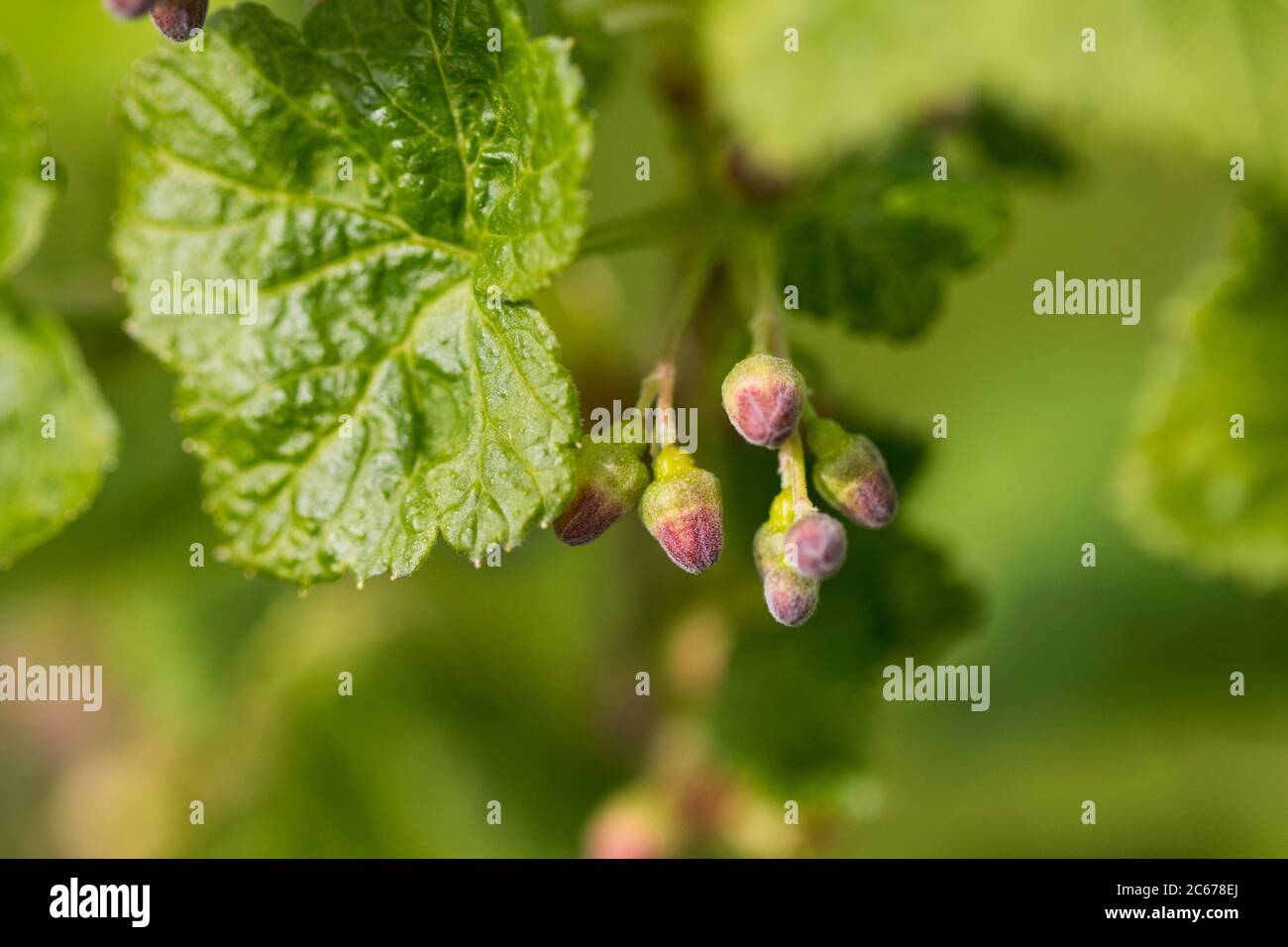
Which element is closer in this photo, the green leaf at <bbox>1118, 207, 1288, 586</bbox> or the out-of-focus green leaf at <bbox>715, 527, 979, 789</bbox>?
the out-of-focus green leaf at <bbox>715, 527, 979, 789</bbox>

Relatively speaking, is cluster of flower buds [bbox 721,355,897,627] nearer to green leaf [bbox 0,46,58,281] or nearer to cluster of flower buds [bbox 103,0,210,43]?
cluster of flower buds [bbox 103,0,210,43]

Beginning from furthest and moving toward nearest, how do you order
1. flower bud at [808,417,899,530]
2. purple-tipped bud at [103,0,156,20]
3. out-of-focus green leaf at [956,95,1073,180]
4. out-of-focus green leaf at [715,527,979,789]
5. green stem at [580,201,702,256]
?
out-of-focus green leaf at [956,95,1073,180] < out-of-focus green leaf at [715,527,979,789] < green stem at [580,201,702,256] < flower bud at [808,417,899,530] < purple-tipped bud at [103,0,156,20]

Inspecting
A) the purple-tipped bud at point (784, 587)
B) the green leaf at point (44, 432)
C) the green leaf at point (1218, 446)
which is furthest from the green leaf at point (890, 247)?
the green leaf at point (44, 432)

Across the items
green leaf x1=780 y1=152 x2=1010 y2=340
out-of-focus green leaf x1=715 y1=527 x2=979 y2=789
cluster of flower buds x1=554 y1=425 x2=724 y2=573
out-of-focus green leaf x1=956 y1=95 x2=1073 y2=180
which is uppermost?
out-of-focus green leaf x1=956 y1=95 x2=1073 y2=180

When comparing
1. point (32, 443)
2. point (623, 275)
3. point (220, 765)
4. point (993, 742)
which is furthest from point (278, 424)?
point (993, 742)

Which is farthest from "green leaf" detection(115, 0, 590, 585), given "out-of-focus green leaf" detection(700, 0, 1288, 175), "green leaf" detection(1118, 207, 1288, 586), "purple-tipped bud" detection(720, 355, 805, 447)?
"green leaf" detection(1118, 207, 1288, 586)

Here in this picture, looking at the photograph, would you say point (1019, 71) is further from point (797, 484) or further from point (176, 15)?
point (176, 15)

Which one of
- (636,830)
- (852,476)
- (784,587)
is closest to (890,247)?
(852,476)

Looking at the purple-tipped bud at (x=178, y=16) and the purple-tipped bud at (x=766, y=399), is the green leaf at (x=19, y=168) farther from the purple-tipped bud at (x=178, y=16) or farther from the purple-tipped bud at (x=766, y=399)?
the purple-tipped bud at (x=766, y=399)
